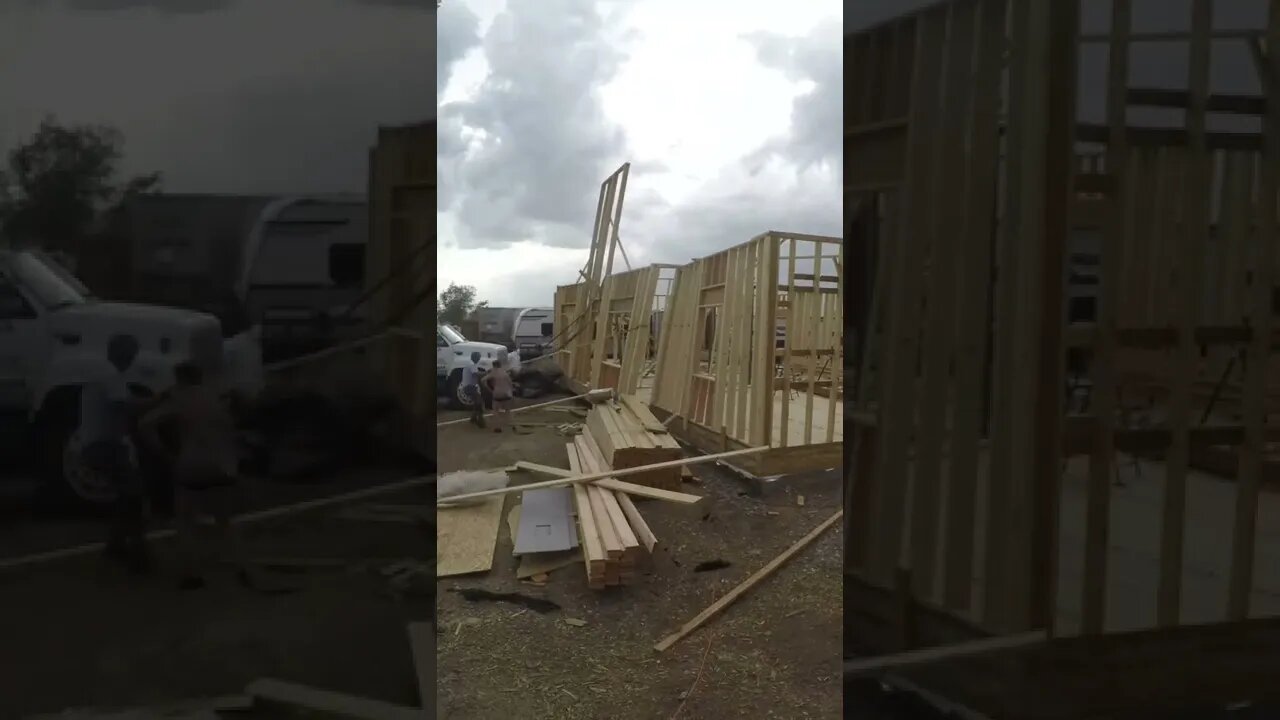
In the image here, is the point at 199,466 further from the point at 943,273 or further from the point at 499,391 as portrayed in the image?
the point at 499,391

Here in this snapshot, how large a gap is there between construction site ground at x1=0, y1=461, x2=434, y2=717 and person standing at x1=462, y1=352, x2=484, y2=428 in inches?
188

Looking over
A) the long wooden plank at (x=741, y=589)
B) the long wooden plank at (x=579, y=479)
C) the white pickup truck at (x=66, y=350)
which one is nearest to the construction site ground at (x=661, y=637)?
the long wooden plank at (x=741, y=589)

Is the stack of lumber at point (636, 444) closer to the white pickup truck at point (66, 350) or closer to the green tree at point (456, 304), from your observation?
the green tree at point (456, 304)

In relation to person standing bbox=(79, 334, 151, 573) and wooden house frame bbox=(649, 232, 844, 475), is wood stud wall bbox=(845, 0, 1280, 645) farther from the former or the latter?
wooden house frame bbox=(649, 232, 844, 475)

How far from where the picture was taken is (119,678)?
4.87ft

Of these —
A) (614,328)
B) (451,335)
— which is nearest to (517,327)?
(451,335)

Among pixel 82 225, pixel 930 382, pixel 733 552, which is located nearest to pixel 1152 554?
pixel 930 382

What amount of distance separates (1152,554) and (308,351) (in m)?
1.86

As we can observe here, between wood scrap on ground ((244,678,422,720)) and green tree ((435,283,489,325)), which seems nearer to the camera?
wood scrap on ground ((244,678,422,720))

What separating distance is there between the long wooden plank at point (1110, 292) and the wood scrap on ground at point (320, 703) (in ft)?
5.08

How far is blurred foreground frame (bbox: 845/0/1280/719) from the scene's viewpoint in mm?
1478

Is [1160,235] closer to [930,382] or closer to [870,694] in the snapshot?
[930,382]

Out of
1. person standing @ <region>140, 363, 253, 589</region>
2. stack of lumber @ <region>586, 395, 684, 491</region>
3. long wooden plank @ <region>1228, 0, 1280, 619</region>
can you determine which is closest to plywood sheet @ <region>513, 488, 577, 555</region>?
stack of lumber @ <region>586, 395, 684, 491</region>

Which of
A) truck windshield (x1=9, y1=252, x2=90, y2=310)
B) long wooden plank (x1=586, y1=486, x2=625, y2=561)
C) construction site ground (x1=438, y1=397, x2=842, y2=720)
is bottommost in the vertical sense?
construction site ground (x1=438, y1=397, x2=842, y2=720)
